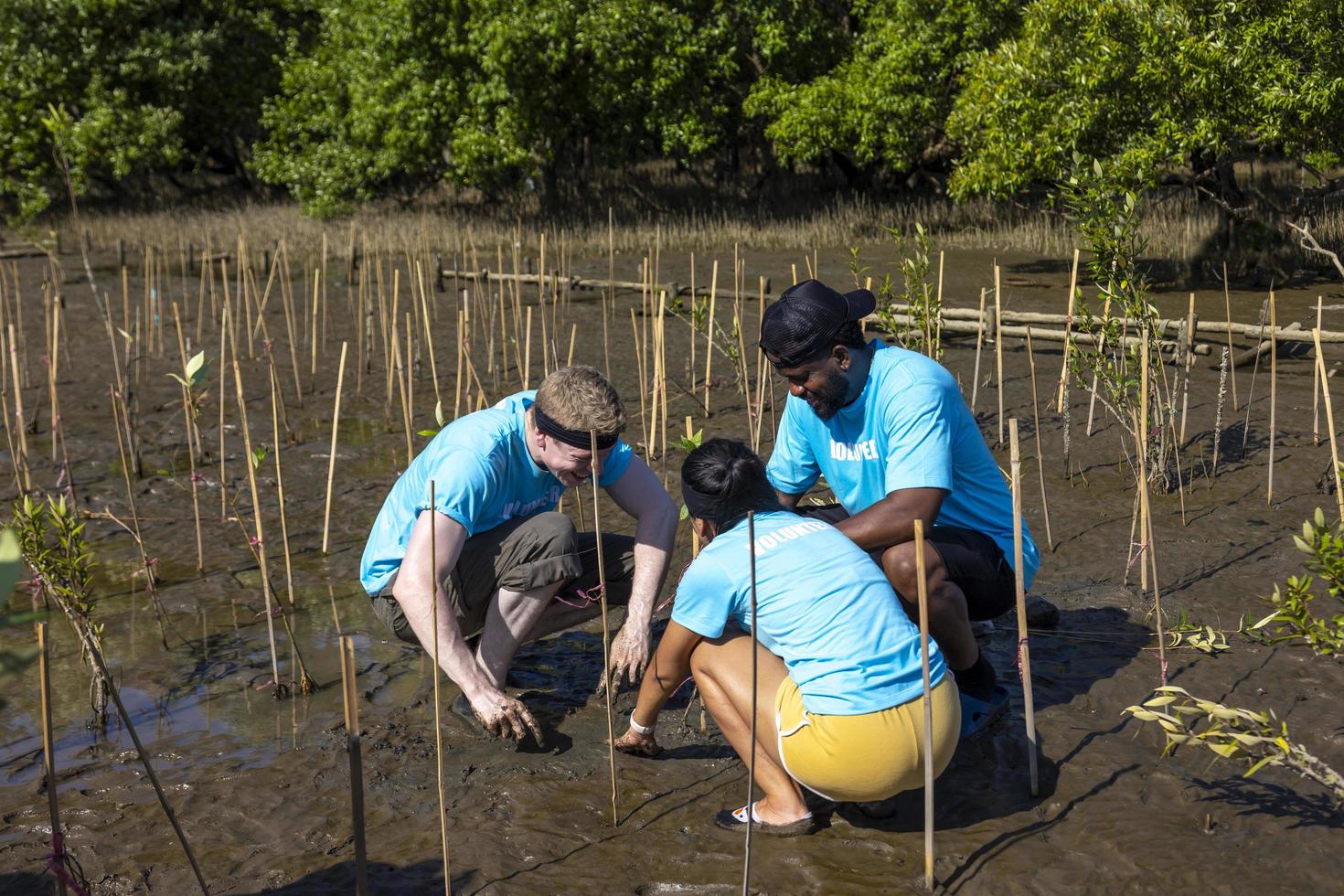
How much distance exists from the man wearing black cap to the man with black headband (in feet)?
2.03

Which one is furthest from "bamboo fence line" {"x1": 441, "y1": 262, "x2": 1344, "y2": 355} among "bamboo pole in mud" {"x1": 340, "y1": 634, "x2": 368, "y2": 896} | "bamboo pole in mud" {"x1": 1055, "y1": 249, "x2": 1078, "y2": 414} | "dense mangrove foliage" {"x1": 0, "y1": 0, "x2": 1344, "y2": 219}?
"bamboo pole in mud" {"x1": 340, "y1": 634, "x2": 368, "y2": 896}

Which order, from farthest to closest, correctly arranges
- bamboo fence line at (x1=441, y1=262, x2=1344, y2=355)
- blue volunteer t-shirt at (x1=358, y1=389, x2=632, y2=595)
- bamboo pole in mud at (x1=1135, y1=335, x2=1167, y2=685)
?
bamboo fence line at (x1=441, y1=262, x2=1344, y2=355), blue volunteer t-shirt at (x1=358, y1=389, x2=632, y2=595), bamboo pole in mud at (x1=1135, y1=335, x2=1167, y2=685)

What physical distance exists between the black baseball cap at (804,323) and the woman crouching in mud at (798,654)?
554 millimetres

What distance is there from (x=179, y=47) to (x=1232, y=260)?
1890 centimetres

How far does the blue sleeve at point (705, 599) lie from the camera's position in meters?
3.40

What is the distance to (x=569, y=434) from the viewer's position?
13.0 ft

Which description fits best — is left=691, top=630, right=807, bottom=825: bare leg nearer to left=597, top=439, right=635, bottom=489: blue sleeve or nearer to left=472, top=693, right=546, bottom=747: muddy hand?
left=472, top=693, right=546, bottom=747: muddy hand

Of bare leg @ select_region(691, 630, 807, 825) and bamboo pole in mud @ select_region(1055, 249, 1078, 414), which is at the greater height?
bamboo pole in mud @ select_region(1055, 249, 1078, 414)

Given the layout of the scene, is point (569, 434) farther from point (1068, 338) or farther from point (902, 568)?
point (1068, 338)

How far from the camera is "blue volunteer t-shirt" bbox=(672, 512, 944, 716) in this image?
3.24 meters

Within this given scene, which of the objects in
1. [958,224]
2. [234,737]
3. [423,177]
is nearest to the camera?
[234,737]

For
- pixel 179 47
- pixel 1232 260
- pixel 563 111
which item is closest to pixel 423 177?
pixel 179 47

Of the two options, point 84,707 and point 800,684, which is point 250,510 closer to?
point 84,707

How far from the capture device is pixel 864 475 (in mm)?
4207
